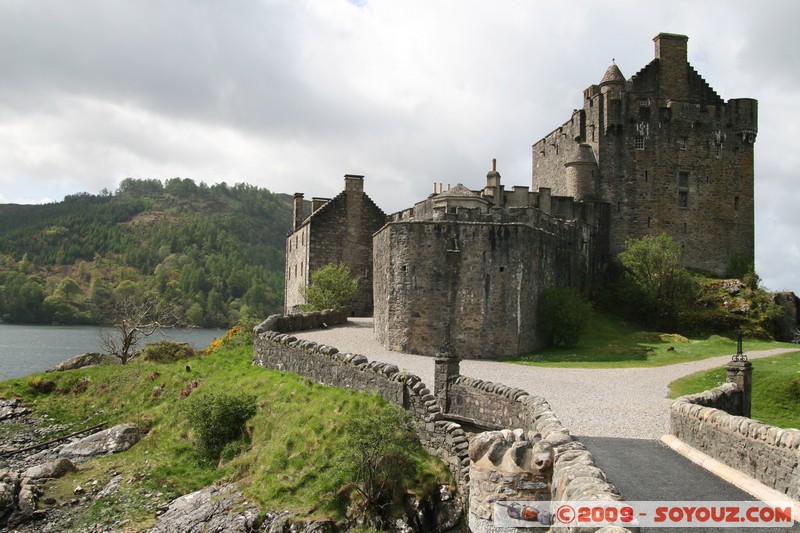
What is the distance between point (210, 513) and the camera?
645 inches

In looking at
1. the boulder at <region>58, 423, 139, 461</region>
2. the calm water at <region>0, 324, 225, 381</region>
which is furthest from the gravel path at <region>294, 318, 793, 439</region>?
the calm water at <region>0, 324, 225, 381</region>

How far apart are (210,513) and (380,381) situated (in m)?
5.29

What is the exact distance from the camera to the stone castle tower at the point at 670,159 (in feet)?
152

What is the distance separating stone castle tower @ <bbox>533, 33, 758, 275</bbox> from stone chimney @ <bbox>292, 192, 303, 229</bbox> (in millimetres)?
18600

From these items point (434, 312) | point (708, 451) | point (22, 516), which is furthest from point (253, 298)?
point (708, 451)

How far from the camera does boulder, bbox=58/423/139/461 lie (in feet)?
75.9

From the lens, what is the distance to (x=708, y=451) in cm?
1313

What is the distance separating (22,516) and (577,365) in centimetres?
1987

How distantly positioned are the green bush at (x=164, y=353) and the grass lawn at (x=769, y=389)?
22.8 m

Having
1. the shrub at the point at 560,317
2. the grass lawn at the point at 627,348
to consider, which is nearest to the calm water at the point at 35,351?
the shrub at the point at 560,317

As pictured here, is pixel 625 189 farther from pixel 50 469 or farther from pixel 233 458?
pixel 50 469

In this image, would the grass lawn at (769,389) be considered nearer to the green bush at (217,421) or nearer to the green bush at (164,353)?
the green bush at (217,421)

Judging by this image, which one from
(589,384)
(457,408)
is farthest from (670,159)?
(457,408)

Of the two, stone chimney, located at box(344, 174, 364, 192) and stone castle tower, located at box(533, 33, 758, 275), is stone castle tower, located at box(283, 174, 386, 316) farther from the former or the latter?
stone castle tower, located at box(533, 33, 758, 275)
